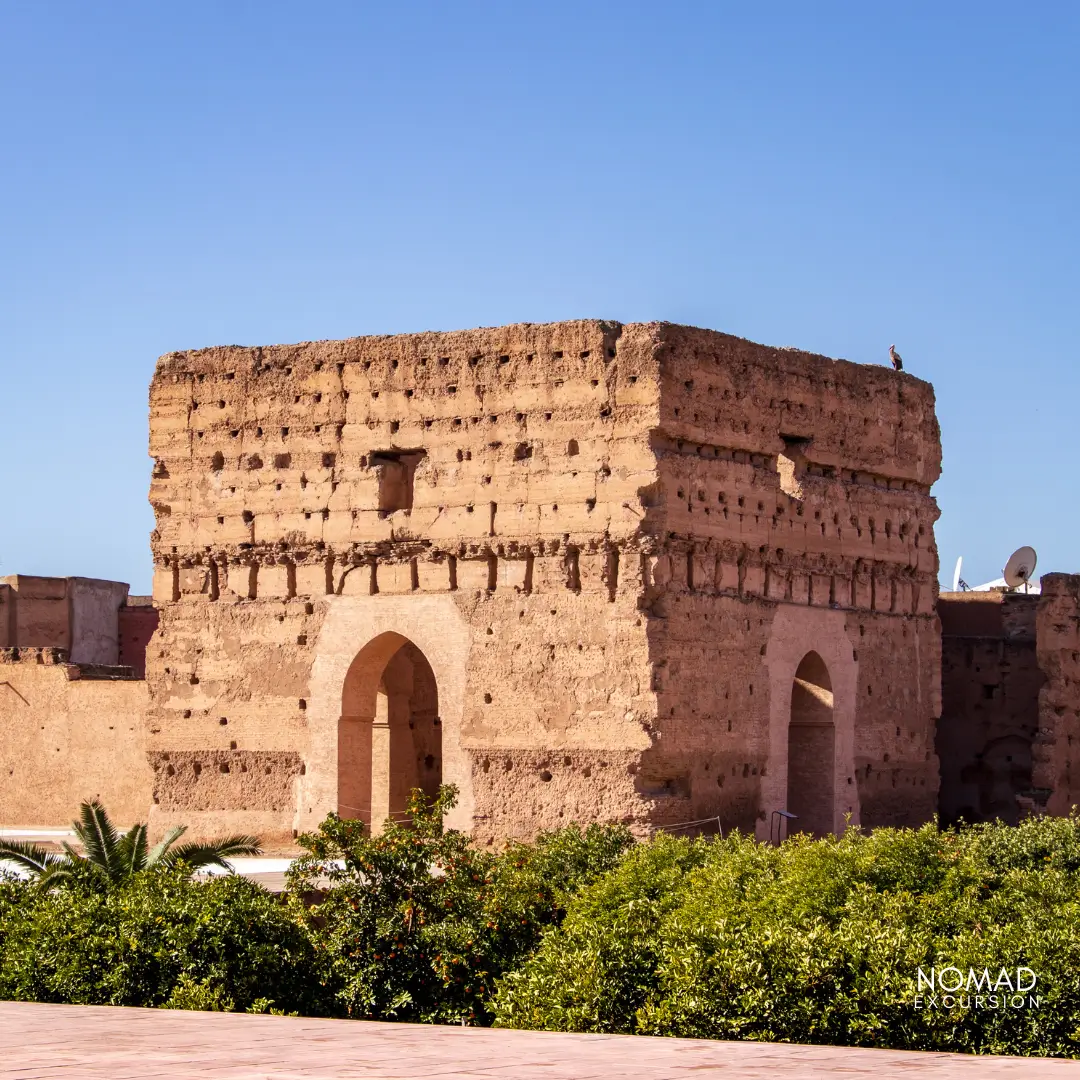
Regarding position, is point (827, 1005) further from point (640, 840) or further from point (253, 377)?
point (253, 377)

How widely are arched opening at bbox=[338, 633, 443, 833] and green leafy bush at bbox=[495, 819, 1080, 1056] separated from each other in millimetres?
5496

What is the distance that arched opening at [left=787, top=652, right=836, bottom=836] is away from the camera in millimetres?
23266

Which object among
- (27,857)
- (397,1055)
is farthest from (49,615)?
(397,1055)

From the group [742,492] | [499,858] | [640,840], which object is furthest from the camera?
[742,492]

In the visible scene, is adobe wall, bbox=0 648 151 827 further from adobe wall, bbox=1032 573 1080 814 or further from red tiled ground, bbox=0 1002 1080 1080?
red tiled ground, bbox=0 1002 1080 1080

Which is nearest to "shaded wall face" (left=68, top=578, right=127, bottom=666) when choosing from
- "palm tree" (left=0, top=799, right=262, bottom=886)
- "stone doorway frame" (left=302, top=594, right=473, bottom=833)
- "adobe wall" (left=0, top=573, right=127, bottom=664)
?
"adobe wall" (left=0, top=573, right=127, bottom=664)

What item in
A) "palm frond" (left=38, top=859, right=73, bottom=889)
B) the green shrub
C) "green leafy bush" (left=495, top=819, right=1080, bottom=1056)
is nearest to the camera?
"green leafy bush" (left=495, top=819, right=1080, bottom=1056)

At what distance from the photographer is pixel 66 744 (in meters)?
27.3

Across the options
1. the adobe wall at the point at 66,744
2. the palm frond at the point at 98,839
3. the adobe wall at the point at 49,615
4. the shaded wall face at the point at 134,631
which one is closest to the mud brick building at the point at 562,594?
the adobe wall at the point at 66,744

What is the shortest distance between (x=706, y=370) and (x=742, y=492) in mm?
1340

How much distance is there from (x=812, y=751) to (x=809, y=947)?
9.40 m

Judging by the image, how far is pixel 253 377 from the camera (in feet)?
76.9

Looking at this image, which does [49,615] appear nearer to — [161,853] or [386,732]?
[386,732]

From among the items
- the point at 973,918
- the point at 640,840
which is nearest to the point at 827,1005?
the point at 973,918
